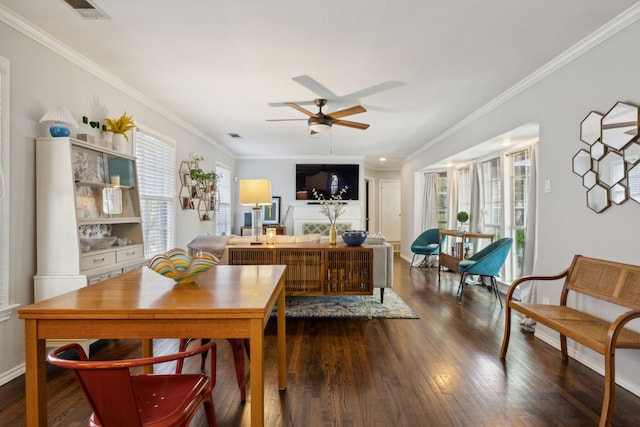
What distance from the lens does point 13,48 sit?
2404mm

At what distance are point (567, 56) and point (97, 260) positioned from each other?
4248 mm

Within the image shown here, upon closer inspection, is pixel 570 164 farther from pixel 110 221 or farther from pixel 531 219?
pixel 110 221

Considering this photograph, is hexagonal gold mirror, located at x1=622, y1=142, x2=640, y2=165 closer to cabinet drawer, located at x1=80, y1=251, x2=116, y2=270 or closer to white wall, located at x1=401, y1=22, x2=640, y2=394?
white wall, located at x1=401, y1=22, x2=640, y2=394

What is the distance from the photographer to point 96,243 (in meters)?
2.98

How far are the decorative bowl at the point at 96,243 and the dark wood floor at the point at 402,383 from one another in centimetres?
85

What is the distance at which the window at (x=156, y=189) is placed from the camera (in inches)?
160

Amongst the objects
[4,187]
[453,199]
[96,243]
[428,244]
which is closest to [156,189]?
[96,243]

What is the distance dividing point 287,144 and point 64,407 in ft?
17.9

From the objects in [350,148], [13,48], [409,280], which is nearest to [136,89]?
[13,48]

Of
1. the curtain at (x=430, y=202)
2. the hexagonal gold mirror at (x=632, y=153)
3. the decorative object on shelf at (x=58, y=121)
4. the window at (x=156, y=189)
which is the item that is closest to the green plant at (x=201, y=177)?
the window at (x=156, y=189)

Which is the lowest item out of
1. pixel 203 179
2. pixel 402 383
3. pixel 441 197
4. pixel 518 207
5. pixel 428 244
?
pixel 402 383

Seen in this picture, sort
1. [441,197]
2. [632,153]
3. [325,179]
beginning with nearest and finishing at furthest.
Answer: [632,153]
[441,197]
[325,179]

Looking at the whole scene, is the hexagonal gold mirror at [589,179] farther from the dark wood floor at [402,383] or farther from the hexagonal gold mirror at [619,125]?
the dark wood floor at [402,383]

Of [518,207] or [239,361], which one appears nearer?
[239,361]
